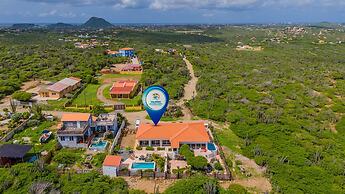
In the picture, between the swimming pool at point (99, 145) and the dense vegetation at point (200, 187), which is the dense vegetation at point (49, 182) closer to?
the dense vegetation at point (200, 187)

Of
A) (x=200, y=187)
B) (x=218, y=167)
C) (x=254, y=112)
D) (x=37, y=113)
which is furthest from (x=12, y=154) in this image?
(x=254, y=112)

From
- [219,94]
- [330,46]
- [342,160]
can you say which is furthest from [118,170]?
[330,46]

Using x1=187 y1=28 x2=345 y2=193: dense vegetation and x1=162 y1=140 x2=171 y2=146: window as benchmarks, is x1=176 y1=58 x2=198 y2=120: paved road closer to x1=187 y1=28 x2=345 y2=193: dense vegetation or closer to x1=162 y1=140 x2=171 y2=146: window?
x1=187 y1=28 x2=345 y2=193: dense vegetation

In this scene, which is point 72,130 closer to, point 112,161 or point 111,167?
point 112,161

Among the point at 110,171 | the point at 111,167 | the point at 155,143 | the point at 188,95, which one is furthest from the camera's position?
the point at 188,95

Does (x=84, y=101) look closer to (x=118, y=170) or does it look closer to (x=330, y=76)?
(x=118, y=170)

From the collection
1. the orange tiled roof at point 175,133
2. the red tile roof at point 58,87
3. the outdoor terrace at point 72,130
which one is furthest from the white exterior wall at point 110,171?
the red tile roof at point 58,87

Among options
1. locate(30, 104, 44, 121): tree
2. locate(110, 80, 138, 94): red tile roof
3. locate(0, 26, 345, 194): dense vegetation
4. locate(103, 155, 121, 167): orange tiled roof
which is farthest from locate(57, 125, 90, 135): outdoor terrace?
locate(110, 80, 138, 94): red tile roof
